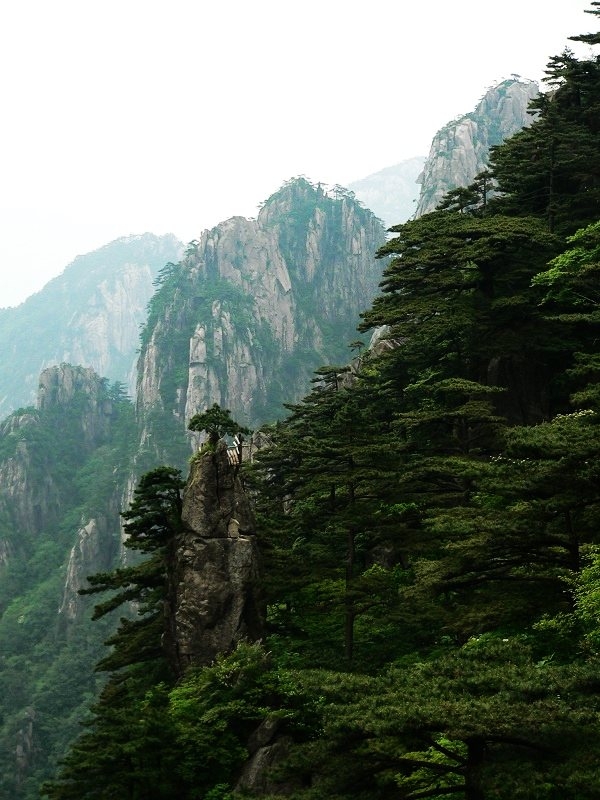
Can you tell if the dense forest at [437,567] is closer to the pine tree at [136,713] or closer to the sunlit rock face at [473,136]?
the pine tree at [136,713]

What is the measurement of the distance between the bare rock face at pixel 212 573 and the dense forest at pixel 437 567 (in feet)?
2.38

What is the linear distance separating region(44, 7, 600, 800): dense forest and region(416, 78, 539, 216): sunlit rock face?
8801cm

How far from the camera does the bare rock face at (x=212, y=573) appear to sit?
2258cm

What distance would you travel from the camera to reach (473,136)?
126812mm

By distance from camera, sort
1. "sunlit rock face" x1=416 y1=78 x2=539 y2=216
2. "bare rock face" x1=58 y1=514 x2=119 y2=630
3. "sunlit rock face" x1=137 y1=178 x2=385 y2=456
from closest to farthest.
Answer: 1. "bare rock face" x1=58 y1=514 x2=119 y2=630
2. "sunlit rock face" x1=416 y1=78 x2=539 y2=216
3. "sunlit rock face" x1=137 y1=178 x2=385 y2=456

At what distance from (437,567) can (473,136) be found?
12448 cm

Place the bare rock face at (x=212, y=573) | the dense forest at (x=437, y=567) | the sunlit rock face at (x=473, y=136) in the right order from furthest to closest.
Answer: the sunlit rock face at (x=473, y=136), the bare rock face at (x=212, y=573), the dense forest at (x=437, y=567)

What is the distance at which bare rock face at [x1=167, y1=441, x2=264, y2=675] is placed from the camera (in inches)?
889

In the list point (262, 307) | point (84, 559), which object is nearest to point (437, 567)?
point (84, 559)

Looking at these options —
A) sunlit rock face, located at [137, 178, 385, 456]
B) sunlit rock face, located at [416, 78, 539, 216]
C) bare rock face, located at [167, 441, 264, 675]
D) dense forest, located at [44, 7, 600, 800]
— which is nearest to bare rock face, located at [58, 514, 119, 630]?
sunlit rock face, located at [137, 178, 385, 456]

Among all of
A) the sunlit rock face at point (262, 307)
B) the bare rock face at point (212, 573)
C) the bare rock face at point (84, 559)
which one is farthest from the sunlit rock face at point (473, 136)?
the bare rock face at point (212, 573)

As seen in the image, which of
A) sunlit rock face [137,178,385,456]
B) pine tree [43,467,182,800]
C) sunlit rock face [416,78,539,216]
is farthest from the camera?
sunlit rock face [137,178,385,456]

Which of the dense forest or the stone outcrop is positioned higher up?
the stone outcrop

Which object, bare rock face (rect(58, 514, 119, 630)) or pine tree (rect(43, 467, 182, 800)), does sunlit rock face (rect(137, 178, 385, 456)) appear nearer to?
bare rock face (rect(58, 514, 119, 630))
